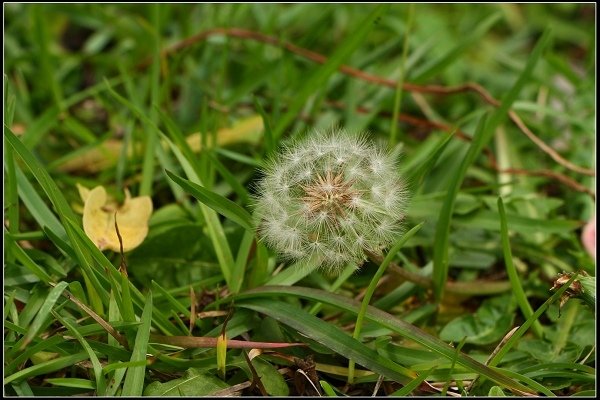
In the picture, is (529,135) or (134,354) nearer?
(134,354)

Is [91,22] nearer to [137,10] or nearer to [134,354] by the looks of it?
[137,10]

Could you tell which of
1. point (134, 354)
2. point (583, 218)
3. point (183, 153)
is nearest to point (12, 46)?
point (183, 153)

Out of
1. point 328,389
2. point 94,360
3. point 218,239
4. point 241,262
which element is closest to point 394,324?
point 328,389

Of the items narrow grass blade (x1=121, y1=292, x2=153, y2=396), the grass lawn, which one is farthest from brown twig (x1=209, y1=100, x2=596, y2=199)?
narrow grass blade (x1=121, y1=292, x2=153, y2=396)

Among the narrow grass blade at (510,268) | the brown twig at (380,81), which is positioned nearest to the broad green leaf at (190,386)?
the narrow grass blade at (510,268)

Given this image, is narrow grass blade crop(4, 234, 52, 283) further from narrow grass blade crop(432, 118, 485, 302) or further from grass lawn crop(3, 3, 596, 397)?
narrow grass blade crop(432, 118, 485, 302)

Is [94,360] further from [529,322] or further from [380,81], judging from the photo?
[380,81]
